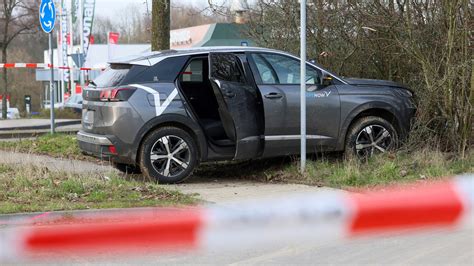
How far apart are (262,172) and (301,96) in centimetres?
141

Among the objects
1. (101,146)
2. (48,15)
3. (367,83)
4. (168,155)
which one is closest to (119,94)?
(101,146)

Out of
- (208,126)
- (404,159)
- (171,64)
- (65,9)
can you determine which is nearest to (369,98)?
Result: (404,159)

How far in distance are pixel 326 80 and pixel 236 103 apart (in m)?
1.43

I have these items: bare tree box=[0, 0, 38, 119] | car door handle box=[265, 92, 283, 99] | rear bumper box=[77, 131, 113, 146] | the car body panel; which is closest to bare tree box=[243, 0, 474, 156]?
the car body panel

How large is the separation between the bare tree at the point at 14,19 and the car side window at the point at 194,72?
18170 mm

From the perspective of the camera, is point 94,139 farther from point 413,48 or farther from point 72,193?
point 413,48

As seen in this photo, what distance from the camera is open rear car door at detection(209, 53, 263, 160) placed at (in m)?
7.61

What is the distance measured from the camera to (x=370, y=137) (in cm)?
830

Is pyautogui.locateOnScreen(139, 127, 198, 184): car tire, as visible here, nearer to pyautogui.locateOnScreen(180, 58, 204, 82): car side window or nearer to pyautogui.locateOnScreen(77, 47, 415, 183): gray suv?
pyautogui.locateOnScreen(77, 47, 415, 183): gray suv

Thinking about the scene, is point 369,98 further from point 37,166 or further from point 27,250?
point 27,250

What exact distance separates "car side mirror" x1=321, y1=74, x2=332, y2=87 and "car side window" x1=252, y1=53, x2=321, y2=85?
0.07 metres

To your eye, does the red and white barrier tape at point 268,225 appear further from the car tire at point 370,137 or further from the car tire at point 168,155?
the car tire at point 370,137

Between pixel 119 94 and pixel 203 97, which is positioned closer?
pixel 119 94

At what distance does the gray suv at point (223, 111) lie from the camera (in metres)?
7.46
